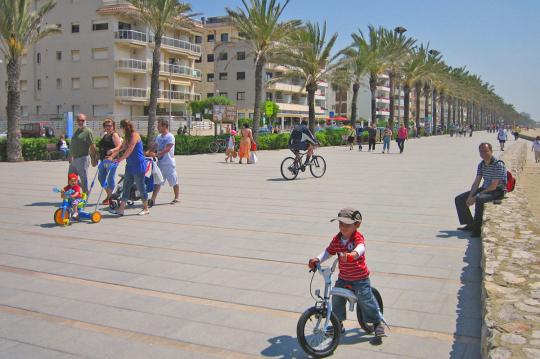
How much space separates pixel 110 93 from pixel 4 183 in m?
40.5

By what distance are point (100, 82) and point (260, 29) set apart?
27557 mm

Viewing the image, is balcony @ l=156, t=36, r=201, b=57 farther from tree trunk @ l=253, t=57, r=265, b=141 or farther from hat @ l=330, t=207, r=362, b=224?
hat @ l=330, t=207, r=362, b=224

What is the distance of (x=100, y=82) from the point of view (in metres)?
54.1

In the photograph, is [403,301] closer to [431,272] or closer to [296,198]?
[431,272]

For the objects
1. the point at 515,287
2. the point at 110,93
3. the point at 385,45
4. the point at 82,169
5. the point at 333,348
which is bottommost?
the point at 333,348

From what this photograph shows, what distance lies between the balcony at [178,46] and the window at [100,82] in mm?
6382

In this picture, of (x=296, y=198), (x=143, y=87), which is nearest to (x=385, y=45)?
(x=143, y=87)

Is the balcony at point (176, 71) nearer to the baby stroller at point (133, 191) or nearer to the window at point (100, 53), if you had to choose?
the window at point (100, 53)

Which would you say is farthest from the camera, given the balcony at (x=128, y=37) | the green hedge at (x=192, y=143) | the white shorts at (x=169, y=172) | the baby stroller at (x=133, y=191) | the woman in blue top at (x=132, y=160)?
the balcony at (x=128, y=37)

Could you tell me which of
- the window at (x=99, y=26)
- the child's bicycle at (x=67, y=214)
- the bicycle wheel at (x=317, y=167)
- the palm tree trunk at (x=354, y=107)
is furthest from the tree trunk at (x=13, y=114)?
the window at (x=99, y=26)

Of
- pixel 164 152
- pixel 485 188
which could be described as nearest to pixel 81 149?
pixel 164 152

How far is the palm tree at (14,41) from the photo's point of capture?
2250 cm

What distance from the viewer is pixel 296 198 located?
1205 centimetres

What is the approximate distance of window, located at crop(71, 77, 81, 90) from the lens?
55162 millimetres
